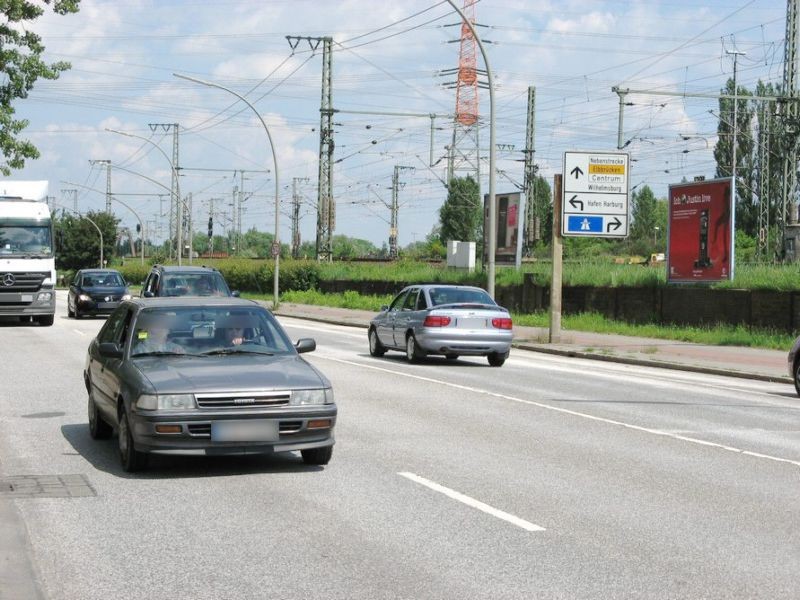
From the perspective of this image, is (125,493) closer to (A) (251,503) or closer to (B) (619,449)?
(A) (251,503)

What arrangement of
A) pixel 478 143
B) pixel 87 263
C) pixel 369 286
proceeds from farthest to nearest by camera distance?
1. pixel 87 263
2. pixel 478 143
3. pixel 369 286

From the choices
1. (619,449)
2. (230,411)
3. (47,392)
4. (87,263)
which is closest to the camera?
(230,411)

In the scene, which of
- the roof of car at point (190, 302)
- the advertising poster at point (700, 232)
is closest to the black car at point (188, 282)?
the advertising poster at point (700, 232)

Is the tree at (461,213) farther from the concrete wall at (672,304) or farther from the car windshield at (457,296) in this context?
the car windshield at (457,296)

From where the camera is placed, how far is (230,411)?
9398 millimetres

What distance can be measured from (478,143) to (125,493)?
2302 inches

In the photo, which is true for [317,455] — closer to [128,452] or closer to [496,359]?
[128,452]

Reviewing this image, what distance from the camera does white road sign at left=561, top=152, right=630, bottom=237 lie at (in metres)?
31.1

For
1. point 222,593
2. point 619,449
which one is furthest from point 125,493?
point 619,449

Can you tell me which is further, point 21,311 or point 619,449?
point 21,311

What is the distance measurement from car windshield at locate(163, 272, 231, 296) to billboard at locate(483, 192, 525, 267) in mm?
19921

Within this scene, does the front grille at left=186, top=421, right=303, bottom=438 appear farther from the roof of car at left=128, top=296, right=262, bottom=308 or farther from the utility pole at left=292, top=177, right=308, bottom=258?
the utility pole at left=292, top=177, right=308, bottom=258

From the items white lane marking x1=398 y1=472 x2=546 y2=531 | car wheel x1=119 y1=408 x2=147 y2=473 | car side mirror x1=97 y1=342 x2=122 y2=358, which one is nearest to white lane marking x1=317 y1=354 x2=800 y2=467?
white lane marking x1=398 y1=472 x2=546 y2=531

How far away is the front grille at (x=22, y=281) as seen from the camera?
3412 cm
